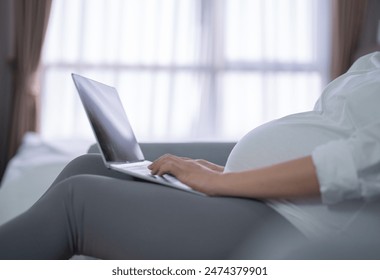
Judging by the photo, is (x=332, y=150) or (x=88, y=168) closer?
(x=332, y=150)

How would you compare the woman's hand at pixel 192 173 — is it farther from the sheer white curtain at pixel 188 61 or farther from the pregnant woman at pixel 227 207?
the sheer white curtain at pixel 188 61

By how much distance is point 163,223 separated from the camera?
75 cm

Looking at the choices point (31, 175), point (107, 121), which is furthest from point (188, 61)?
point (107, 121)

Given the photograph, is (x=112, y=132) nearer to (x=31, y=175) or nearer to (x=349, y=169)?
(x=349, y=169)

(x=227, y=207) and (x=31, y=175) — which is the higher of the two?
(x=227, y=207)

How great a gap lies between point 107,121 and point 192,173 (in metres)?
0.29

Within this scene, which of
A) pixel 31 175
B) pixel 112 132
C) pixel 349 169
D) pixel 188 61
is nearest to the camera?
pixel 349 169

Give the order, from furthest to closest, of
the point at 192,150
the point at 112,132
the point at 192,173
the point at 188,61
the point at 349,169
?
the point at 188,61 < the point at 192,150 < the point at 112,132 < the point at 192,173 < the point at 349,169

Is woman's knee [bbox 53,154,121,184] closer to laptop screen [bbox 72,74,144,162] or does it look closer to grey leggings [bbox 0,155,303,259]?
laptop screen [bbox 72,74,144,162]

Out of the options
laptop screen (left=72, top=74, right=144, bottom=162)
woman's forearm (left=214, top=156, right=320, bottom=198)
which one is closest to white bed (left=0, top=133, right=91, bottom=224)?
laptop screen (left=72, top=74, right=144, bottom=162)

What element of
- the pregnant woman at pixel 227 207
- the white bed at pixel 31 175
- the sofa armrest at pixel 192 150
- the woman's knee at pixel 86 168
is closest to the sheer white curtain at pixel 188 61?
the white bed at pixel 31 175

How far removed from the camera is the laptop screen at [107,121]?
955mm
